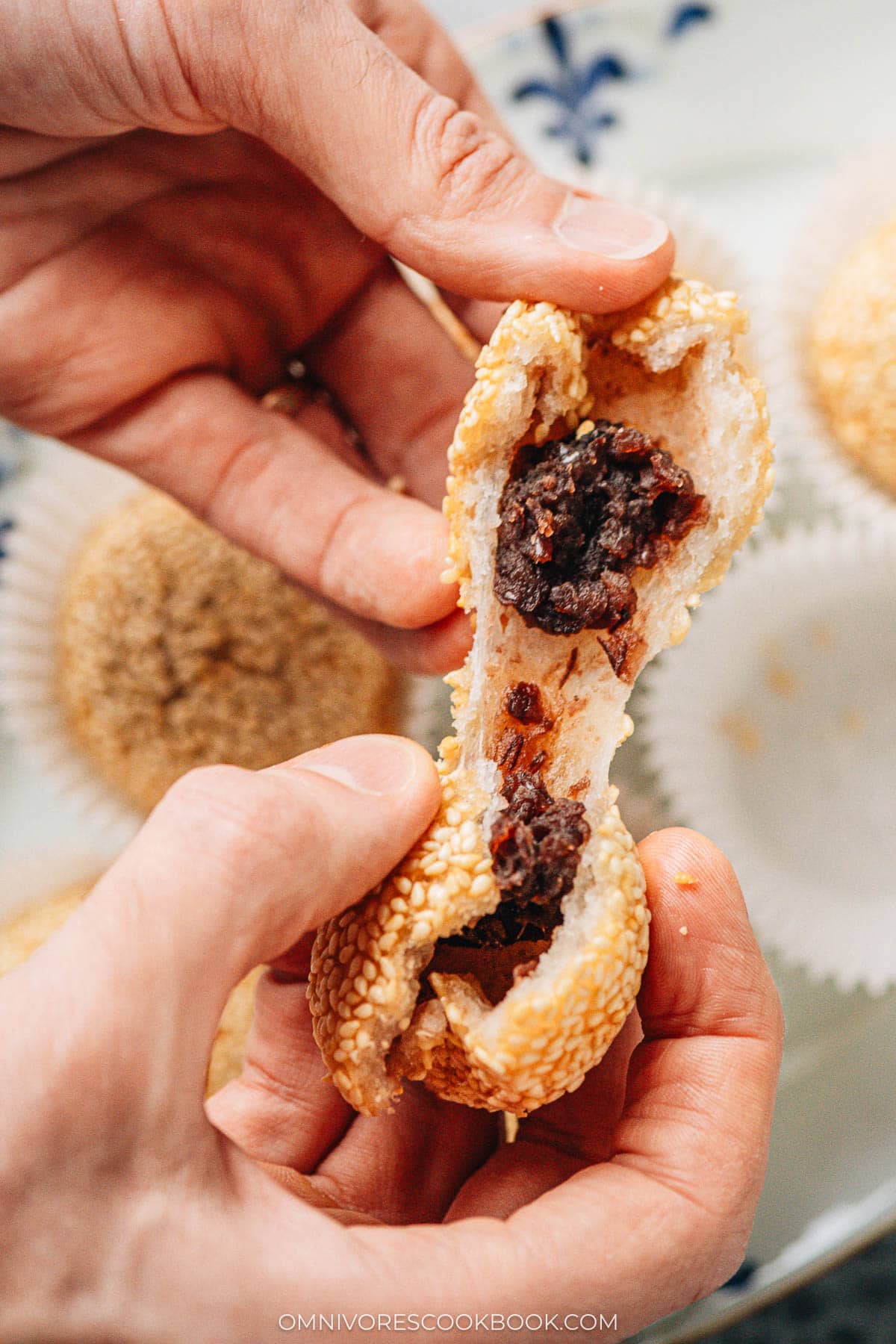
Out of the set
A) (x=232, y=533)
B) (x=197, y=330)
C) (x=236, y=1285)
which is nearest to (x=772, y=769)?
(x=232, y=533)

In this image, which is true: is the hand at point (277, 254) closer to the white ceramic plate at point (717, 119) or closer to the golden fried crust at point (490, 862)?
the golden fried crust at point (490, 862)

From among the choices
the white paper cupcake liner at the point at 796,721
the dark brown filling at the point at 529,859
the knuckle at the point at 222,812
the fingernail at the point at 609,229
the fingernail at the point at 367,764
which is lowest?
the white paper cupcake liner at the point at 796,721

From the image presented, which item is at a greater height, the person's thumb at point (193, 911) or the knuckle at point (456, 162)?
the knuckle at point (456, 162)

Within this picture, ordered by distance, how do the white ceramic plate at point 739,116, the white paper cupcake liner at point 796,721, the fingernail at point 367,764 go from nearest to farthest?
the fingernail at point 367,764, the white paper cupcake liner at point 796,721, the white ceramic plate at point 739,116

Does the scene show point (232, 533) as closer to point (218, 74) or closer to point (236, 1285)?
point (218, 74)

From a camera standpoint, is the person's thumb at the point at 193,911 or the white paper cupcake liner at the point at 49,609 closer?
the person's thumb at the point at 193,911

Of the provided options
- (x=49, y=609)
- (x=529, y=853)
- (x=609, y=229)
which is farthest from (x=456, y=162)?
(x=49, y=609)

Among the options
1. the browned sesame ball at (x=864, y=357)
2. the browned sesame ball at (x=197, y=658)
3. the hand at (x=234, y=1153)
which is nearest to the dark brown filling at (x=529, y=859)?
the hand at (x=234, y=1153)
